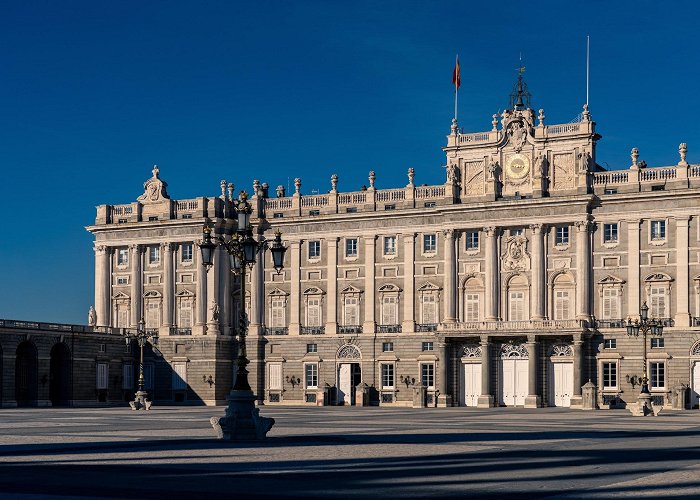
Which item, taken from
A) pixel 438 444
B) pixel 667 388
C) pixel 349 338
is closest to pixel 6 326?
pixel 349 338

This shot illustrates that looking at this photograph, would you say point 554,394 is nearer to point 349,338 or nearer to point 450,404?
point 450,404

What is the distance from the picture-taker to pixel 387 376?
3371 inches

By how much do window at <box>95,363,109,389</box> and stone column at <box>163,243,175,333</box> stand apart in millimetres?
5819

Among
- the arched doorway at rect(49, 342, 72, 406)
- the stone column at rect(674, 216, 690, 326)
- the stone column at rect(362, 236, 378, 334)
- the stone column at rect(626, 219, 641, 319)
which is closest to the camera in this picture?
the stone column at rect(674, 216, 690, 326)

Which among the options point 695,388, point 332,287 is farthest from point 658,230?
point 332,287

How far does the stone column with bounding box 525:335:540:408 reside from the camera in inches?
3082

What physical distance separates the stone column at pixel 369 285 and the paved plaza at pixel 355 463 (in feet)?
135

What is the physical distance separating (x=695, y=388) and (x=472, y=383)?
1504 centimetres

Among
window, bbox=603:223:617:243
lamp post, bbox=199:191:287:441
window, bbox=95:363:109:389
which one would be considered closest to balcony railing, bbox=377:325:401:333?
window, bbox=603:223:617:243

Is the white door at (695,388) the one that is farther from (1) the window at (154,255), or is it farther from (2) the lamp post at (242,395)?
(2) the lamp post at (242,395)

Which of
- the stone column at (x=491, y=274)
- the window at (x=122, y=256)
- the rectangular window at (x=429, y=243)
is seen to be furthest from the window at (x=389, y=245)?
the window at (x=122, y=256)

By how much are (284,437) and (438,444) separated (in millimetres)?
5785

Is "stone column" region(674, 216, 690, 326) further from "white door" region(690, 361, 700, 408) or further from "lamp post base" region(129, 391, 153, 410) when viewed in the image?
"lamp post base" region(129, 391, 153, 410)

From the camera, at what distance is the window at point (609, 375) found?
77.7 meters
